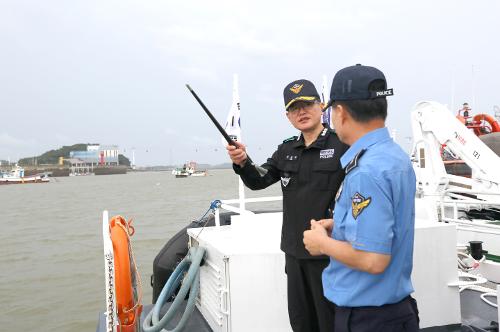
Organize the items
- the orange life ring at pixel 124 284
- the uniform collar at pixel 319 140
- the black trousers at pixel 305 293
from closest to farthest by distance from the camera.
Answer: the black trousers at pixel 305 293 < the uniform collar at pixel 319 140 < the orange life ring at pixel 124 284

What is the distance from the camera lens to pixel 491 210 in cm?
773

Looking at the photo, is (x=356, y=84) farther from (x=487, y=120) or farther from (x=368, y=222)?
(x=487, y=120)

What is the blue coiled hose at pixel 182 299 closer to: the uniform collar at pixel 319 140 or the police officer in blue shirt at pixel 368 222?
the uniform collar at pixel 319 140

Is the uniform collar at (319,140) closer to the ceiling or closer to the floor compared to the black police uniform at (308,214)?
closer to the ceiling

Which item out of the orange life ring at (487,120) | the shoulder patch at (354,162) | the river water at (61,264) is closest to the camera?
the shoulder patch at (354,162)

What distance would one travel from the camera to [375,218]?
57.1 inches

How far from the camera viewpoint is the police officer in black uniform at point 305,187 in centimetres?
226

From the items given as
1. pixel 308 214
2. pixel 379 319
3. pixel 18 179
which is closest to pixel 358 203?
pixel 379 319

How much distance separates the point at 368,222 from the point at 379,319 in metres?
0.38

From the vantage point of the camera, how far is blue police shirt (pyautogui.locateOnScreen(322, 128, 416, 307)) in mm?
1457

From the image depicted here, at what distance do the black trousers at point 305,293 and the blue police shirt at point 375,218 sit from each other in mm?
554

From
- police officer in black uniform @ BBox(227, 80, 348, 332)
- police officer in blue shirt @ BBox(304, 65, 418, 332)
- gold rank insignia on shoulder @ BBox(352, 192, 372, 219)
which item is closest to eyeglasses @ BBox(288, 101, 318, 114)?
police officer in black uniform @ BBox(227, 80, 348, 332)

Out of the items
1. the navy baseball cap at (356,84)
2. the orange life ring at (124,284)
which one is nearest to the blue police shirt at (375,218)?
the navy baseball cap at (356,84)

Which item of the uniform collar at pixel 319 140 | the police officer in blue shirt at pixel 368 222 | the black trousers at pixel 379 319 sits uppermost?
the uniform collar at pixel 319 140
